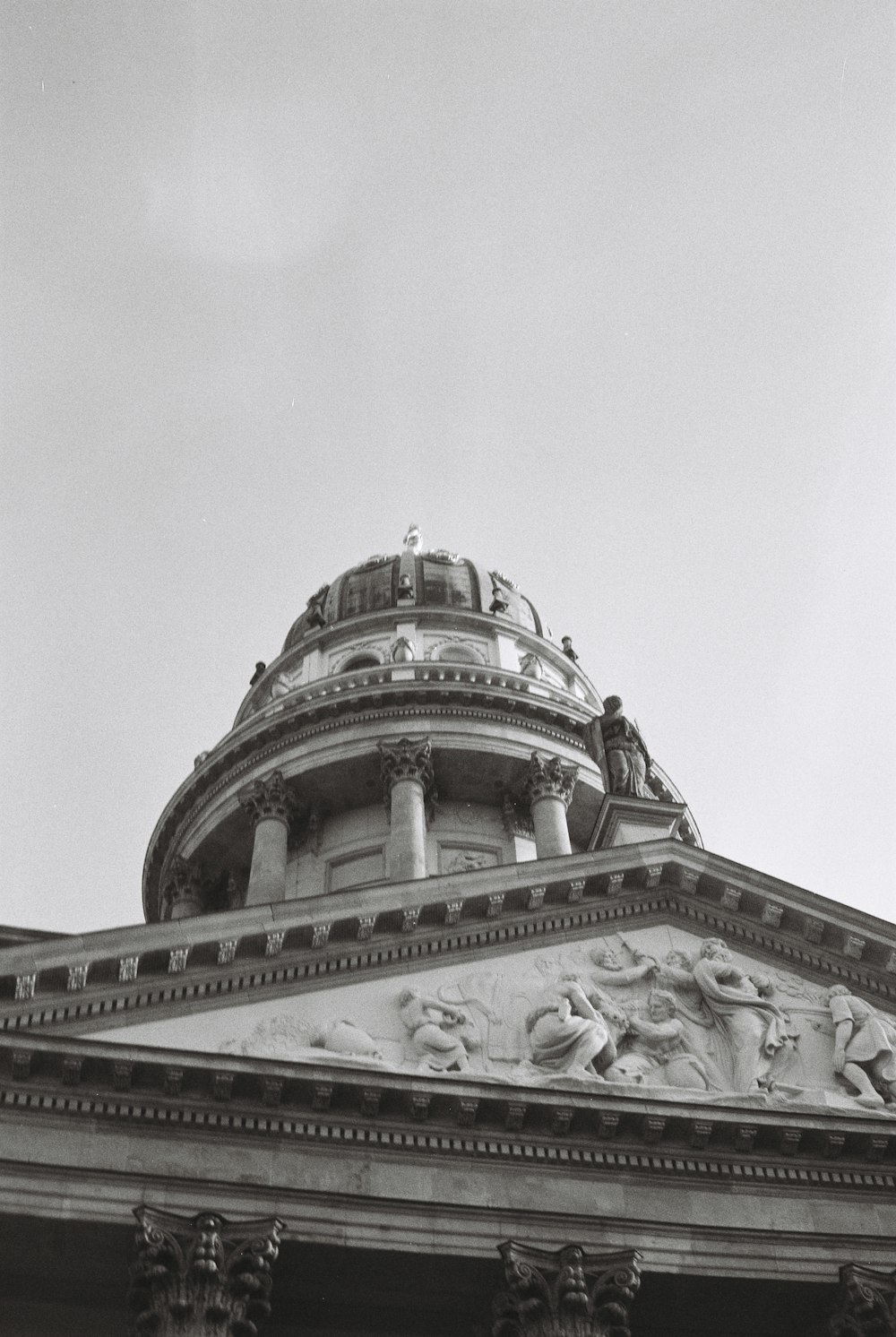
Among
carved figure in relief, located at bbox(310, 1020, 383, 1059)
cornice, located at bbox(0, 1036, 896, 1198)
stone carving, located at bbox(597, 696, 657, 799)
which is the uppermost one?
stone carving, located at bbox(597, 696, 657, 799)

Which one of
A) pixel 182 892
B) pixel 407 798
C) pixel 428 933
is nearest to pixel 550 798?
pixel 407 798

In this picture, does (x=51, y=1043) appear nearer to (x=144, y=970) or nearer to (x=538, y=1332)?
(x=144, y=970)

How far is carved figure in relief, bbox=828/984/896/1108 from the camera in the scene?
19.2m

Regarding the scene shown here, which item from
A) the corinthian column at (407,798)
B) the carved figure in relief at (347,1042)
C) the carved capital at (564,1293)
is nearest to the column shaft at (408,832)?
the corinthian column at (407,798)

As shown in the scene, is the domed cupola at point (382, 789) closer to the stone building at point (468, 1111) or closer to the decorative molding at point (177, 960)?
the stone building at point (468, 1111)

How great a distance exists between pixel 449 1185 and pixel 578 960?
4431mm

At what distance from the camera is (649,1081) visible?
1858 centimetres

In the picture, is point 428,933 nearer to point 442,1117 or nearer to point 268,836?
point 442,1117

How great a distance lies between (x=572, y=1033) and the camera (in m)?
→ 18.6

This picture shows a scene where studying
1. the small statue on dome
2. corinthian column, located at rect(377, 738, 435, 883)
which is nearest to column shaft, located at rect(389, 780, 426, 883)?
corinthian column, located at rect(377, 738, 435, 883)

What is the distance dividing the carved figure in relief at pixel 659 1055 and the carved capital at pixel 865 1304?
280 cm

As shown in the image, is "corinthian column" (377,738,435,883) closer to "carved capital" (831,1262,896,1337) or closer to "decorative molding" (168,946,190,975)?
"decorative molding" (168,946,190,975)

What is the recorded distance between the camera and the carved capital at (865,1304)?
16.4 meters

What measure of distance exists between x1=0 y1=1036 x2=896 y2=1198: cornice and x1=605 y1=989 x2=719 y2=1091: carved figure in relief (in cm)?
98
